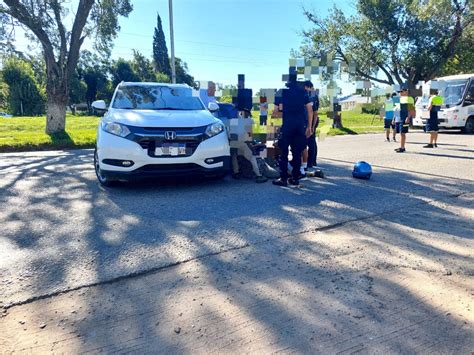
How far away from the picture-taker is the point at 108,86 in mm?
63906

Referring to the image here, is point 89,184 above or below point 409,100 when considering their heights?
below

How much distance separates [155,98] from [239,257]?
4.06 m

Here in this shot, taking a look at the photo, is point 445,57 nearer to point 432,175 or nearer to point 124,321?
point 432,175

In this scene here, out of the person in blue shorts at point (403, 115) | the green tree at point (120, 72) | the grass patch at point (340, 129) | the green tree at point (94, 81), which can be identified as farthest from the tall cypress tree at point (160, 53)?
the person in blue shorts at point (403, 115)

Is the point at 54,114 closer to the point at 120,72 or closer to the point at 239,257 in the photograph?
the point at 239,257

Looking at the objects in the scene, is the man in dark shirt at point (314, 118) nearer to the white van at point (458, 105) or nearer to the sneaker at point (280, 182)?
the sneaker at point (280, 182)

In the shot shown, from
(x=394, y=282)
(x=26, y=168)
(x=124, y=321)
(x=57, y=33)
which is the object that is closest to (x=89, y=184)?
(x=26, y=168)

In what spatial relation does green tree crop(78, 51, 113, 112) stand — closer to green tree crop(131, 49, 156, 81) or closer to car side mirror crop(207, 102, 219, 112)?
green tree crop(131, 49, 156, 81)

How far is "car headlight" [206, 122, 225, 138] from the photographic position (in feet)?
18.2

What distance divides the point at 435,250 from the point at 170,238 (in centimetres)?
252

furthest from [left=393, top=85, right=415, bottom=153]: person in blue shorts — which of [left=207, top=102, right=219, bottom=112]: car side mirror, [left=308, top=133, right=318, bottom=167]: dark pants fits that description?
[left=207, top=102, right=219, bottom=112]: car side mirror

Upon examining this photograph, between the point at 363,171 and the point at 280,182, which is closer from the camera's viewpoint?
the point at 280,182

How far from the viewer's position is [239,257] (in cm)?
321

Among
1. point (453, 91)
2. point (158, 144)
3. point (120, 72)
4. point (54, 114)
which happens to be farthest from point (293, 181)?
point (120, 72)
